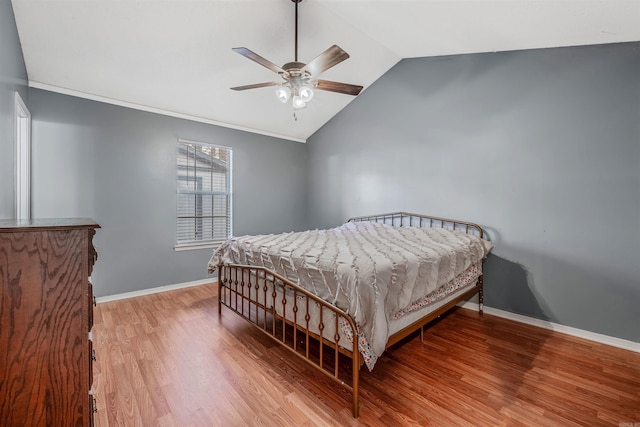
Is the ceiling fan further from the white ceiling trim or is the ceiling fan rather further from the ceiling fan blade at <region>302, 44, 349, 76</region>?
the white ceiling trim

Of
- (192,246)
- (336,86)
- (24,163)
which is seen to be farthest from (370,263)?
(24,163)

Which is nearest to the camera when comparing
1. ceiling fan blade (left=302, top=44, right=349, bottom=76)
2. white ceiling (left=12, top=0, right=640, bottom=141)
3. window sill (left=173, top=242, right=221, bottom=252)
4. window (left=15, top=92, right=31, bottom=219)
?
ceiling fan blade (left=302, top=44, right=349, bottom=76)

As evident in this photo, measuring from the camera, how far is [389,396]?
5.85ft

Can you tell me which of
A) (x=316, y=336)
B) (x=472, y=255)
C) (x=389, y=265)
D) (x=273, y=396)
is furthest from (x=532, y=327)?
(x=273, y=396)

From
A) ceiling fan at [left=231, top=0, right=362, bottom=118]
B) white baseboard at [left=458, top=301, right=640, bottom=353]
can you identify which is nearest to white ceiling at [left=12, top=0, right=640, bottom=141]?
ceiling fan at [left=231, top=0, right=362, bottom=118]

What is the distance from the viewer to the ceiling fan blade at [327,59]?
205cm

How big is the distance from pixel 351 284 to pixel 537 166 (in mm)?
2518

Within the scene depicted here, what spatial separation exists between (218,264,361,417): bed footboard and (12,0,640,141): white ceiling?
2.31 meters

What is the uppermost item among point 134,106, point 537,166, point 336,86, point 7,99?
point 134,106

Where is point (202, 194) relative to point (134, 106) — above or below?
below

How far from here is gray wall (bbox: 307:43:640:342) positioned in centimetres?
243

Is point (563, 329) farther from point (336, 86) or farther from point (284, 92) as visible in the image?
point (284, 92)

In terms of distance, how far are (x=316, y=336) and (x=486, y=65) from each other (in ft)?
11.2

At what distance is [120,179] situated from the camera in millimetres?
3498
